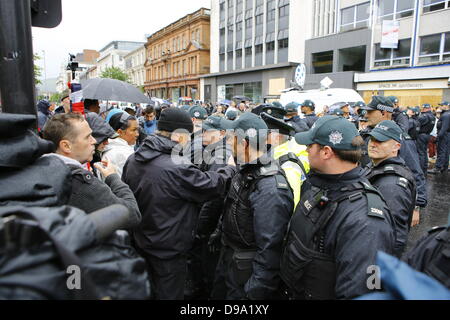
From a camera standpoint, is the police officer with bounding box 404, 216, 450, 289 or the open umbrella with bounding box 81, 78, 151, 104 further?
the open umbrella with bounding box 81, 78, 151, 104

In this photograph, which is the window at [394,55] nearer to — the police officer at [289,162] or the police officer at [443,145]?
the police officer at [443,145]

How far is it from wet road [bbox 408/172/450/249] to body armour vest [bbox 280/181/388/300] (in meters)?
3.04

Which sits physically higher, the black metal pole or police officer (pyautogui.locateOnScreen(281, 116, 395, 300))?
the black metal pole

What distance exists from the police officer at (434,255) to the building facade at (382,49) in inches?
778

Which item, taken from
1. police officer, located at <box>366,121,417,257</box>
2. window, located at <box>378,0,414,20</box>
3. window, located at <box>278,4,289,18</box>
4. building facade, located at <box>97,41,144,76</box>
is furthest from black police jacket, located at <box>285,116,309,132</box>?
building facade, located at <box>97,41,144,76</box>

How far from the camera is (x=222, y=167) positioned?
3.12 meters

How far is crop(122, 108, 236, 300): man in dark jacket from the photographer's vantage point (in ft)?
8.99

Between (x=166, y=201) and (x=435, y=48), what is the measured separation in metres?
22.1

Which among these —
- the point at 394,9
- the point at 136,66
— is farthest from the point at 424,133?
the point at 136,66

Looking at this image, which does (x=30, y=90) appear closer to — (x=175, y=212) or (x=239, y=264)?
(x=175, y=212)

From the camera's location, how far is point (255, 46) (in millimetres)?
33219

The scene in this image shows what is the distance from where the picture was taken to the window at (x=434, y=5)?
18.2 metres

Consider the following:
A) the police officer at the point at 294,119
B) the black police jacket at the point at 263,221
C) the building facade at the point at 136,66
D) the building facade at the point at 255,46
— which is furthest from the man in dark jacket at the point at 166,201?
the building facade at the point at 136,66

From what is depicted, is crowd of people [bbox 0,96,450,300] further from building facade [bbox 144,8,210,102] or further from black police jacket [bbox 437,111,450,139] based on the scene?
building facade [bbox 144,8,210,102]
